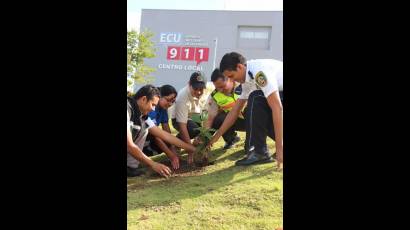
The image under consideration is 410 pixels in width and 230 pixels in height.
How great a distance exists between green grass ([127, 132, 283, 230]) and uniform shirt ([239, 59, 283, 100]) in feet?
0.96

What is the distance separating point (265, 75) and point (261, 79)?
0.04 m

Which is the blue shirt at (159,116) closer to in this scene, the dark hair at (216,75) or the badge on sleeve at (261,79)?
the dark hair at (216,75)

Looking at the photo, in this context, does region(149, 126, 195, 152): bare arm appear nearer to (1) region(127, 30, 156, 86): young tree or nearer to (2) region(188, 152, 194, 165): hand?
(2) region(188, 152, 194, 165): hand

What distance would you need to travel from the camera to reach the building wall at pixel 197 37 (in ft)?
6.27

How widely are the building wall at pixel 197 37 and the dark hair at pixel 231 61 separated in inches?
0.8

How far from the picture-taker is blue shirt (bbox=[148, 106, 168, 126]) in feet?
6.96

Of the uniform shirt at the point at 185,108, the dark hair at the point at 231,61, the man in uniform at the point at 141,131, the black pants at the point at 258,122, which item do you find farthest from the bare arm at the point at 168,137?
the dark hair at the point at 231,61

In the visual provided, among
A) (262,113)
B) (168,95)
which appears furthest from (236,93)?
(168,95)

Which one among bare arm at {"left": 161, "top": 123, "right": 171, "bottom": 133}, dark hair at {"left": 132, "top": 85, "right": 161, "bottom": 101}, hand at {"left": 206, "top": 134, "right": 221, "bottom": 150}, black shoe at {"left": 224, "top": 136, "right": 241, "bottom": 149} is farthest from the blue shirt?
black shoe at {"left": 224, "top": 136, "right": 241, "bottom": 149}
